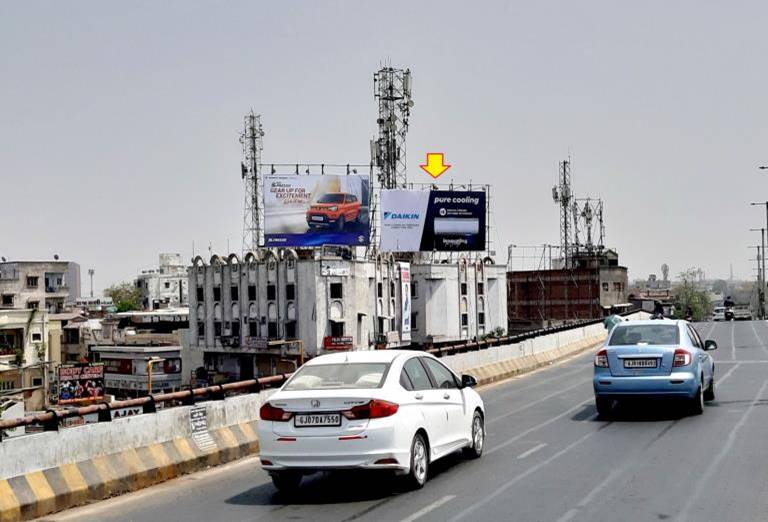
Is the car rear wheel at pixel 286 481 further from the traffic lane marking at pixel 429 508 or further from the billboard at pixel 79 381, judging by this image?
the billboard at pixel 79 381

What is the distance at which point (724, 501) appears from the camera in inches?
408

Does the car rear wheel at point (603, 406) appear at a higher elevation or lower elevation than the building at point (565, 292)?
lower

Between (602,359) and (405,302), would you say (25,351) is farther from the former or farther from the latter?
(602,359)

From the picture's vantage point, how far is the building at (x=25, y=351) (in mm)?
63969

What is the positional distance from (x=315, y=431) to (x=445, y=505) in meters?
1.62

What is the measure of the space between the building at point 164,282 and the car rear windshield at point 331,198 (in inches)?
4052

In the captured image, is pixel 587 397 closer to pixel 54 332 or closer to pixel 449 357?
pixel 449 357

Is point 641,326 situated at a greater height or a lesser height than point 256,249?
lesser

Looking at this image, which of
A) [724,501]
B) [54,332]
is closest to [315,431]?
[724,501]

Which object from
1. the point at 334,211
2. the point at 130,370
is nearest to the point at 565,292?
the point at 334,211

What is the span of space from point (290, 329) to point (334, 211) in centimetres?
1150

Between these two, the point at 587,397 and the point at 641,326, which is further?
the point at 587,397

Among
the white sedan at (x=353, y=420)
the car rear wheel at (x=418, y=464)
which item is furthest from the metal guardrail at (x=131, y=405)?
the car rear wheel at (x=418, y=464)

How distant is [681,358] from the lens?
17625mm
